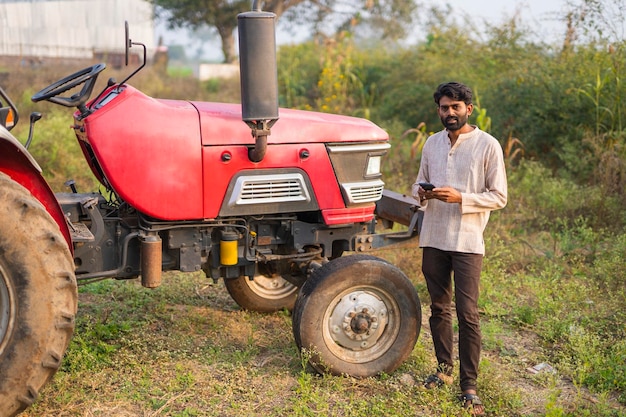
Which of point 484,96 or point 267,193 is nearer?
point 267,193

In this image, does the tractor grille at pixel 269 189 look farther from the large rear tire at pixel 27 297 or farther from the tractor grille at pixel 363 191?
the large rear tire at pixel 27 297

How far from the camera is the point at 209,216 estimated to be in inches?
154

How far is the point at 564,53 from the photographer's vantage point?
1002 centimetres

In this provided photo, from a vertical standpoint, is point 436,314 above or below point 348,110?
below

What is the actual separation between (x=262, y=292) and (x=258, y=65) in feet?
7.24

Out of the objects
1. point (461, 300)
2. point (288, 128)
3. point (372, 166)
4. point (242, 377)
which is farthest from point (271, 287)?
point (461, 300)

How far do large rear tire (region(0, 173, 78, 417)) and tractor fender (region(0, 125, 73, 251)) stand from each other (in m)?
0.17

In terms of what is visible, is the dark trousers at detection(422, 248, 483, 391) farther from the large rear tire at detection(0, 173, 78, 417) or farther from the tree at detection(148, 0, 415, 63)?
the tree at detection(148, 0, 415, 63)

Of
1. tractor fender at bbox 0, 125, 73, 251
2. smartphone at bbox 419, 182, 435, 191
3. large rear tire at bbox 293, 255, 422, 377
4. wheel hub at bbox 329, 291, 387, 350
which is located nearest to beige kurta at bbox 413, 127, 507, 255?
smartphone at bbox 419, 182, 435, 191

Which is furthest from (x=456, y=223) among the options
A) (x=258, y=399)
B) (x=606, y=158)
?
(x=606, y=158)

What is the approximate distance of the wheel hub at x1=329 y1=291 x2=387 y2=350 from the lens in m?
Result: 4.10

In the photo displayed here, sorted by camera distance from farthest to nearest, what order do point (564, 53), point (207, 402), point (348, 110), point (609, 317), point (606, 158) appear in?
point (348, 110) < point (564, 53) < point (606, 158) < point (609, 317) < point (207, 402)

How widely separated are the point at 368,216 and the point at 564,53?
→ 22.6 ft

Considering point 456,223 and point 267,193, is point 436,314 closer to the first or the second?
point 456,223
